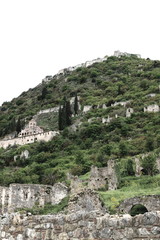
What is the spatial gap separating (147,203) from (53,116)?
3646 inches

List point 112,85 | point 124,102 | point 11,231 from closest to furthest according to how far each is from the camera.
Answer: point 11,231 → point 124,102 → point 112,85

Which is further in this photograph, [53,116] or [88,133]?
[53,116]

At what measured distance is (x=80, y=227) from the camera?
7.27 m

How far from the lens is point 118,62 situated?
6265 inches

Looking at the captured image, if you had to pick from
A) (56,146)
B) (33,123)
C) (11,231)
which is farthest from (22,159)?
(11,231)

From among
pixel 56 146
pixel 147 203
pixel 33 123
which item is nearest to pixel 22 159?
pixel 56 146

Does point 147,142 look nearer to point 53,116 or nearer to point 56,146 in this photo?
point 56,146

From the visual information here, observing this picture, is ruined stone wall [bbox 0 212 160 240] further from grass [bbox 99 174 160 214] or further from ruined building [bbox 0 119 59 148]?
ruined building [bbox 0 119 59 148]

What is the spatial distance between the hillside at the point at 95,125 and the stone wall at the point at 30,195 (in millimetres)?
5932

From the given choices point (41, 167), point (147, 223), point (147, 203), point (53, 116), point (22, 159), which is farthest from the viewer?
point (53, 116)

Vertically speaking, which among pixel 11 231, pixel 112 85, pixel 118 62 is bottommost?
pixel 11 231

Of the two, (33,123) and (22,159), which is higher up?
(33,123)

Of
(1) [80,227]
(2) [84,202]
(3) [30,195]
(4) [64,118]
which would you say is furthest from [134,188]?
(4) [64,118]

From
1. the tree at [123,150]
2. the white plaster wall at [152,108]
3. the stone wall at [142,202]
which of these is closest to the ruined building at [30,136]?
the white plaster wall at [152,108]
